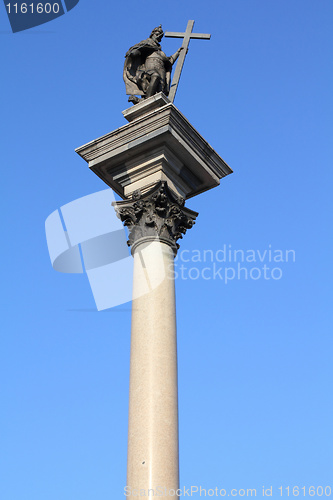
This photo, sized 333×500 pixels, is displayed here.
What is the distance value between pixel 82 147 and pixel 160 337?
528 cm

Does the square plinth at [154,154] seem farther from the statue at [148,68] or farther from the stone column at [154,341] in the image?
the statue at [148,68]

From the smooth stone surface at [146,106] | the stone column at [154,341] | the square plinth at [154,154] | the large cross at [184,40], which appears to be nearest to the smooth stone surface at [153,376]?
the stone column at [154,341]

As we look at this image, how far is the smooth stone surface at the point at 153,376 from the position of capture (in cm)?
1306

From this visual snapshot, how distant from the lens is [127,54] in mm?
19078

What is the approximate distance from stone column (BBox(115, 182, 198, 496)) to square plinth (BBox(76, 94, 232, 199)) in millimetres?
634

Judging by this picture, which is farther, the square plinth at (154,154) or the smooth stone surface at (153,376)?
the square plinth at (154,154)

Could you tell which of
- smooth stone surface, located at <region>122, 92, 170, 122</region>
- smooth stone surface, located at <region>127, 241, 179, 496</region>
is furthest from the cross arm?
smooth stone surface, located at <region>127, 241, 179, 496</region>

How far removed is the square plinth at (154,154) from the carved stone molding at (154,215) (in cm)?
33

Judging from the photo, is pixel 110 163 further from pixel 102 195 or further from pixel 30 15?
pixel 30 15

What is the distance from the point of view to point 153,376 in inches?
549

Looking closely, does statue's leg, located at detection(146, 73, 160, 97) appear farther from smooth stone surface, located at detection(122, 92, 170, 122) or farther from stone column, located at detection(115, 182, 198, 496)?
stone column, located at detection(115, 182, 198, 496)


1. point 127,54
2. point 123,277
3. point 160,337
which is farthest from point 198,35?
point 160,337

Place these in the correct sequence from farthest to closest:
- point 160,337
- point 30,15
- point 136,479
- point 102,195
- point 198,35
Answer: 1. point 30,15
2. point 198,35
3. point 102,195
4. point 160,337
5. point 136,479

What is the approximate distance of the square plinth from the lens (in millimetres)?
16500
